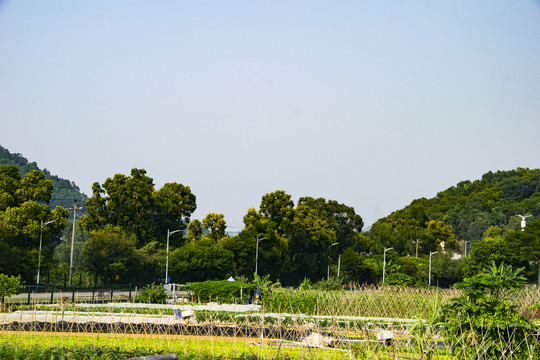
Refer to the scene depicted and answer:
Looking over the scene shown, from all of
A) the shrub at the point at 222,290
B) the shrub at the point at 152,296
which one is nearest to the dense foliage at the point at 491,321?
the shrub at the point at 152,296

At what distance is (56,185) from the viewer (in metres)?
159

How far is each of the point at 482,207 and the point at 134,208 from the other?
2863 inches

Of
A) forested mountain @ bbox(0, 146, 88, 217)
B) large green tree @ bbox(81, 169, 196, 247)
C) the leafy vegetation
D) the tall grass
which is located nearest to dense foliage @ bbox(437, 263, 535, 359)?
the tall grass

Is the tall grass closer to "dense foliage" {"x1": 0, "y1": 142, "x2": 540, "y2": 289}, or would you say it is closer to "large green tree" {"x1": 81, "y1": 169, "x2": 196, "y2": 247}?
"dense foliage" {"x1": 0, "y1": 142, "x2": 540, "y2": 289}

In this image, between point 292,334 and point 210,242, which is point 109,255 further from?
point 292,334

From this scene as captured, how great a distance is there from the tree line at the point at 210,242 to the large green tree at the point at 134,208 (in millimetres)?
89

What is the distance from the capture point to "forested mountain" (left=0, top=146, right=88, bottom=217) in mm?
129125

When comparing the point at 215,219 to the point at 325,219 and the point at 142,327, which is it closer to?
the point at 325,219

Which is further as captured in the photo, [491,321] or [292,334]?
[292,334]

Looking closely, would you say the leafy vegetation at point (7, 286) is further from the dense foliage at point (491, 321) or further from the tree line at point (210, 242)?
the dense foliage at point (491, 321)

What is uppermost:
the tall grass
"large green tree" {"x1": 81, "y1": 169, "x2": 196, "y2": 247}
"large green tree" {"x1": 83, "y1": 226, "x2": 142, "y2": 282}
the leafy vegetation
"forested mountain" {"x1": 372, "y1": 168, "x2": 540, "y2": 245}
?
"forested mountain" {"x1": 372, "y1": 168, "x2": 540, "y2": 245}

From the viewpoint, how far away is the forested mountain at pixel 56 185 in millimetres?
129125

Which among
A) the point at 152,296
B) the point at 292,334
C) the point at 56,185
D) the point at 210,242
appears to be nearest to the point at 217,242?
the point at 210,242

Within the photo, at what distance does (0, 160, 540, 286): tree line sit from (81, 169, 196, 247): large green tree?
9cm
